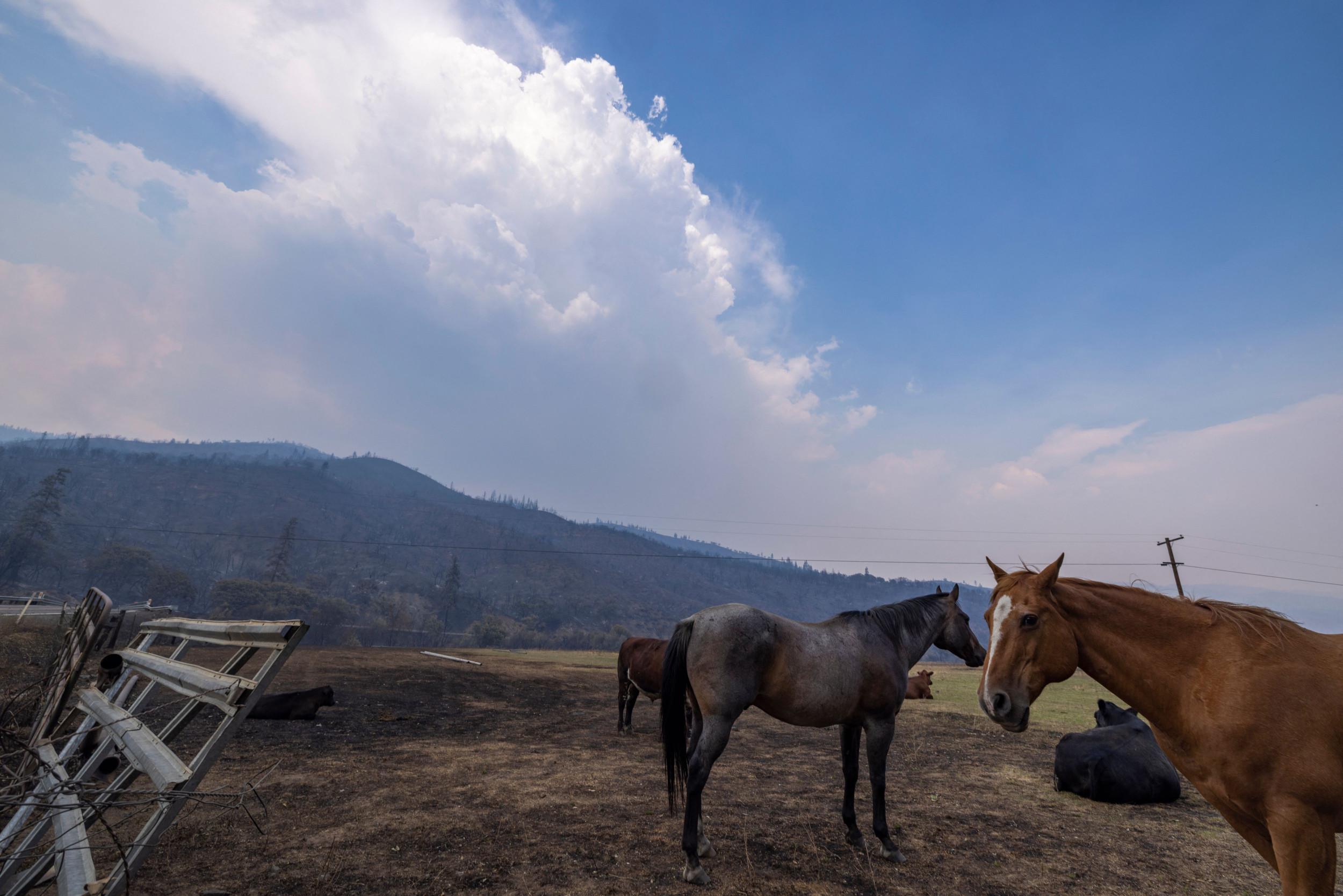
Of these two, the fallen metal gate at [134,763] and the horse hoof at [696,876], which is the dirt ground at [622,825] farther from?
the fallen metal gate at [134,763]

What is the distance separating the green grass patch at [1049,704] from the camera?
49.8 ft

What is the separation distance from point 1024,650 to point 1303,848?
1.66 metres

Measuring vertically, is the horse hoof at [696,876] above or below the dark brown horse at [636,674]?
below

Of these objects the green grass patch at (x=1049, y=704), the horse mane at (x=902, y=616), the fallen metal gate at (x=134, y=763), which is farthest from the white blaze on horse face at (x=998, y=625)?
the green grass patch at (x=1049, y=704)

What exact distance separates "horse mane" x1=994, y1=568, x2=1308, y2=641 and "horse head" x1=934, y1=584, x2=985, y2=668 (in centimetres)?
391

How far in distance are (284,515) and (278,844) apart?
226 meters

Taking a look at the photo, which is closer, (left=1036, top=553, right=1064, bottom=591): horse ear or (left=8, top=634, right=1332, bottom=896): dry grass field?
(left=1036, top=553, right=1064, bottom=591): horse ear

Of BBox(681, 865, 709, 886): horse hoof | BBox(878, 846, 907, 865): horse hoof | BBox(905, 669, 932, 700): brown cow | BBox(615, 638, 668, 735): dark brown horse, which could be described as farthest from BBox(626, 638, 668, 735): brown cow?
BBox(905, 669, 932, 700): brown cow

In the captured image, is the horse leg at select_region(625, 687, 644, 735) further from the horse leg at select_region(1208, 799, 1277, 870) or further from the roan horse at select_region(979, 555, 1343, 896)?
the horse leg at select_region(1208, 799, 1277, 870)

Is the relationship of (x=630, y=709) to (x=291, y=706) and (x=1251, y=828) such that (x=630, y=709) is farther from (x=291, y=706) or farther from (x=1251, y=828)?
(x=1251, y=828)

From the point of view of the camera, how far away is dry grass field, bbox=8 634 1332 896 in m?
5.20

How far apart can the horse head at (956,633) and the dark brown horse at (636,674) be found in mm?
6084

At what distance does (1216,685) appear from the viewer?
350cm

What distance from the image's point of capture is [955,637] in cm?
804
